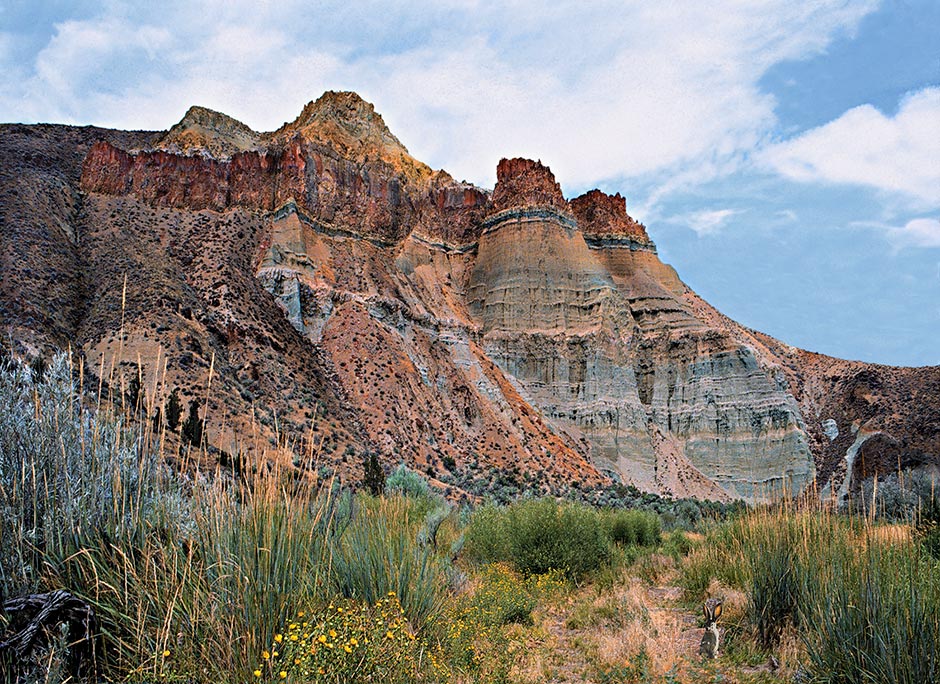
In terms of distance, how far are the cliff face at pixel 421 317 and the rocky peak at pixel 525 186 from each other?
254 mm

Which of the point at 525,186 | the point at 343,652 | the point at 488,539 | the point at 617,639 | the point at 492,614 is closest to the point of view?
the point at 343,652

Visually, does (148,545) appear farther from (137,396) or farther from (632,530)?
(632,530)

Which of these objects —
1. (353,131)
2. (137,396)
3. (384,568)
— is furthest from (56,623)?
(353,131)

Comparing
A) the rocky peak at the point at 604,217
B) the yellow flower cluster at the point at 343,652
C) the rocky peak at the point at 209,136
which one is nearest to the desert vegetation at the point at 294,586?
the yellow flower cluster at the point at 343,652

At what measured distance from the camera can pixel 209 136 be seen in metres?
59.5

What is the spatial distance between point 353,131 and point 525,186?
17.9 metres

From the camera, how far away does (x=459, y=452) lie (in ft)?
136

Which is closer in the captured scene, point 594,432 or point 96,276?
point 96,276

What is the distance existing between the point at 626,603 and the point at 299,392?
2992cm

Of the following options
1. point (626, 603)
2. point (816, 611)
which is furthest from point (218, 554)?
point (626, 603)

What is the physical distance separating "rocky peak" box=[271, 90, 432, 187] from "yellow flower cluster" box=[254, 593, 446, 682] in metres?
58.4

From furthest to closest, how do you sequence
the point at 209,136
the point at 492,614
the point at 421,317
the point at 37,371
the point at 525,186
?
the point at 525,186
the point at 209,136
the point at 421,317
the point at 37,371
the point at 492,614

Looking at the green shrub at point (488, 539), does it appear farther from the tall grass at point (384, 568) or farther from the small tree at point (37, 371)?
the small tree at point (37, 371)

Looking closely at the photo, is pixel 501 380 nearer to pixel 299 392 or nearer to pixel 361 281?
pixel 361 281
